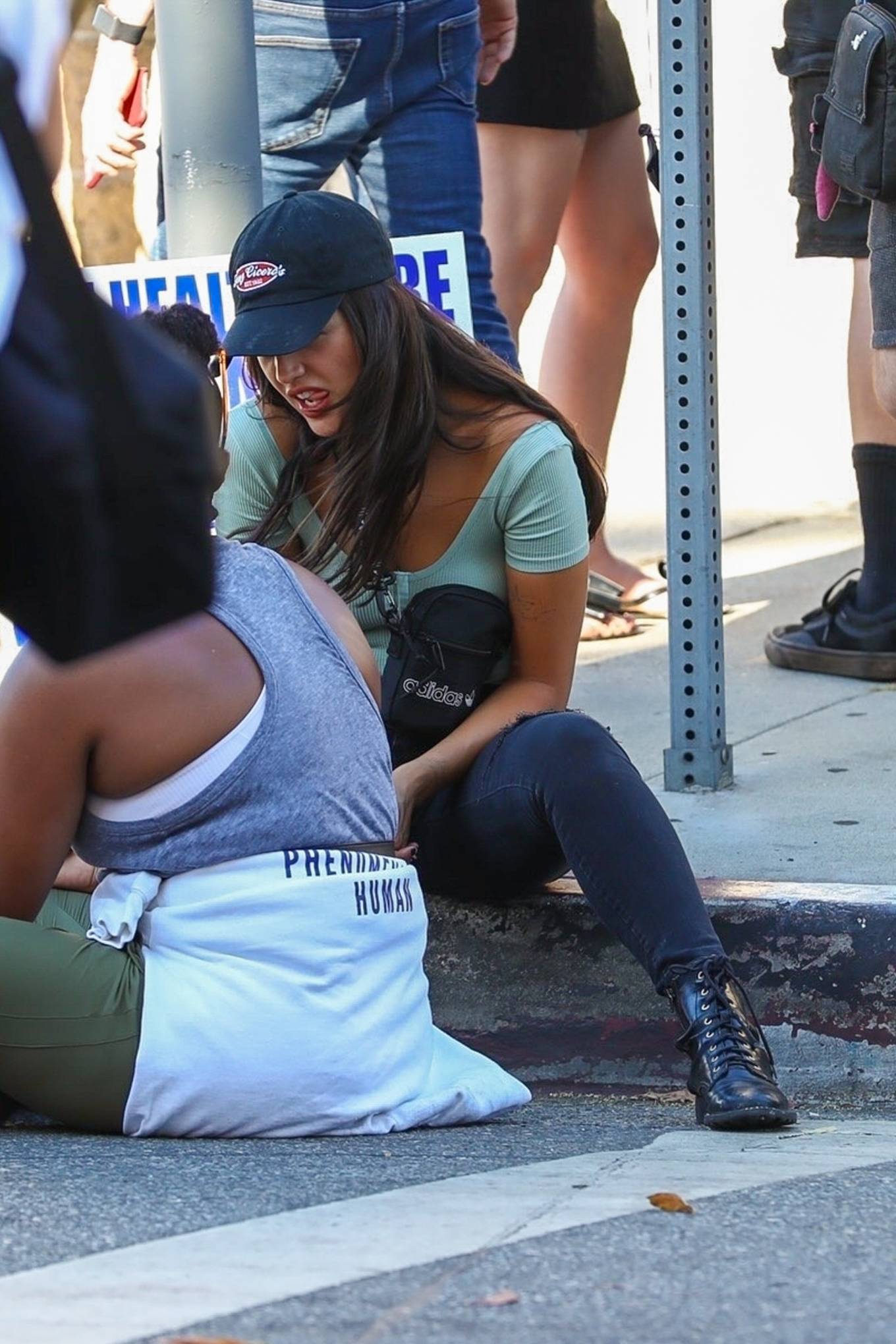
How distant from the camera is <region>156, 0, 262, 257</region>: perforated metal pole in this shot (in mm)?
3576

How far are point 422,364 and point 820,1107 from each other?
1.24 m

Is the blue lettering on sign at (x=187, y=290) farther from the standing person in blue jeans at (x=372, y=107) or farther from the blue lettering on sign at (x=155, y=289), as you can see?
the standing person in blue jeans at (x=372, y=107)

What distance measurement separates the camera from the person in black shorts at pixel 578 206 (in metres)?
4.85

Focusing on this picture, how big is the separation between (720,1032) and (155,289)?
5.82 ft

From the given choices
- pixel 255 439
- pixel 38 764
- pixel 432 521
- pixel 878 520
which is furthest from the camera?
pixel 878 520

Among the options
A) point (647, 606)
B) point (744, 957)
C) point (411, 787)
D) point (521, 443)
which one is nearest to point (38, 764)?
point (411, 787)

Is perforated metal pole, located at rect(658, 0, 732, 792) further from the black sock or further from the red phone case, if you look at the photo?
the red phone case

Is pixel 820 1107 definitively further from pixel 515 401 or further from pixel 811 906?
pixel 515 401

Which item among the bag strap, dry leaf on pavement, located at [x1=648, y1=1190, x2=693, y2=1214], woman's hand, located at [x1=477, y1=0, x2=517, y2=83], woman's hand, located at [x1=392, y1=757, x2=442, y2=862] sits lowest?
dry leaf on pavement, located at [x1=648, y1=1190, x2=693, y2=1214]

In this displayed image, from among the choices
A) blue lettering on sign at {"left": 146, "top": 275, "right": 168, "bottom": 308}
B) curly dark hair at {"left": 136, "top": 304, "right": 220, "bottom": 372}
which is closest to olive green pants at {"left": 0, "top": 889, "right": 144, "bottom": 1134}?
curly dark hair at {"left": 136, "top": 304, "right": 220, "bottom": 372}

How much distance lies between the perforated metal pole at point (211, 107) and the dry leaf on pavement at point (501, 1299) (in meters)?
2.22

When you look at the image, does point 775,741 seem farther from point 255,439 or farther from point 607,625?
point 255,439

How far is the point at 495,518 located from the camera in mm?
3238

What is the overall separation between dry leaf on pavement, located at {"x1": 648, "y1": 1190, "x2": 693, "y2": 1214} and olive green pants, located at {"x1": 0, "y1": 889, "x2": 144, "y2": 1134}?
28.4 inches
